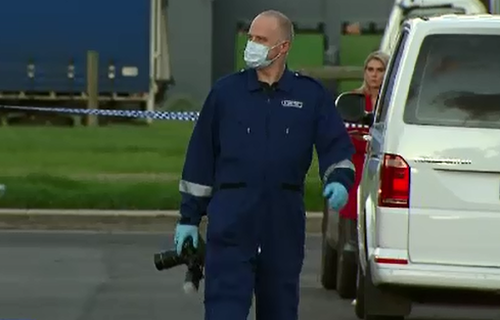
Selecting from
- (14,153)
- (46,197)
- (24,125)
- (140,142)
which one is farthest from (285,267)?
(24,125)

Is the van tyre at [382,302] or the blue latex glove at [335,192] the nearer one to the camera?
the blue latex glove at [335,192]

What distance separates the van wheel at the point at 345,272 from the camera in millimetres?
11867

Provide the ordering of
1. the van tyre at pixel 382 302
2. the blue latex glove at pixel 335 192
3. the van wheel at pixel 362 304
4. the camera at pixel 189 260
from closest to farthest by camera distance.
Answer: the blue latex glove at pixel 335 192 → the camera at pixel 189 260 → the van tyre at pixel 382 302 → the van wheel at pixel 362 304

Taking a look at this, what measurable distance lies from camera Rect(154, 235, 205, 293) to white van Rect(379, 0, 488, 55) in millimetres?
12308

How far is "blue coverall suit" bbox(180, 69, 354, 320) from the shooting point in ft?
24.6

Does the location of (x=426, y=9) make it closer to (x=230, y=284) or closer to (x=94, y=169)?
(x=94, y=169)

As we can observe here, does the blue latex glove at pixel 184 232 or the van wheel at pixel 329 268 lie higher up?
the blue latex glove at pixel 184 232

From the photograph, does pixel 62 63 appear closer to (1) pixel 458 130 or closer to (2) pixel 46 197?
(2) pixel 46 197

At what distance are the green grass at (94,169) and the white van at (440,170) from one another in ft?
27.9

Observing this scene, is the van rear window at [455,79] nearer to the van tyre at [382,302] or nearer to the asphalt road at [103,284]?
the van tyre at [382,302]

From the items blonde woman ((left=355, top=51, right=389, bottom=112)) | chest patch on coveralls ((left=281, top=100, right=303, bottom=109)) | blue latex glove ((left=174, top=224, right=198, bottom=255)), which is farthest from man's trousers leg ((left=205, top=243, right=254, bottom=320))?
blonde woman ((left=355, top=51, right=389, bottom=112))

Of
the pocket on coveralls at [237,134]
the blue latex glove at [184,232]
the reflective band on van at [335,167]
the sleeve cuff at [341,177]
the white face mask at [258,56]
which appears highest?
the white face mask at [258,56]

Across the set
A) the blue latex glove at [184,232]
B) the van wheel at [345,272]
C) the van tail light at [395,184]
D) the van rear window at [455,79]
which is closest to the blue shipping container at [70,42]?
the van wheel at [345,272]

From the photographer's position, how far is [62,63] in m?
34.3
